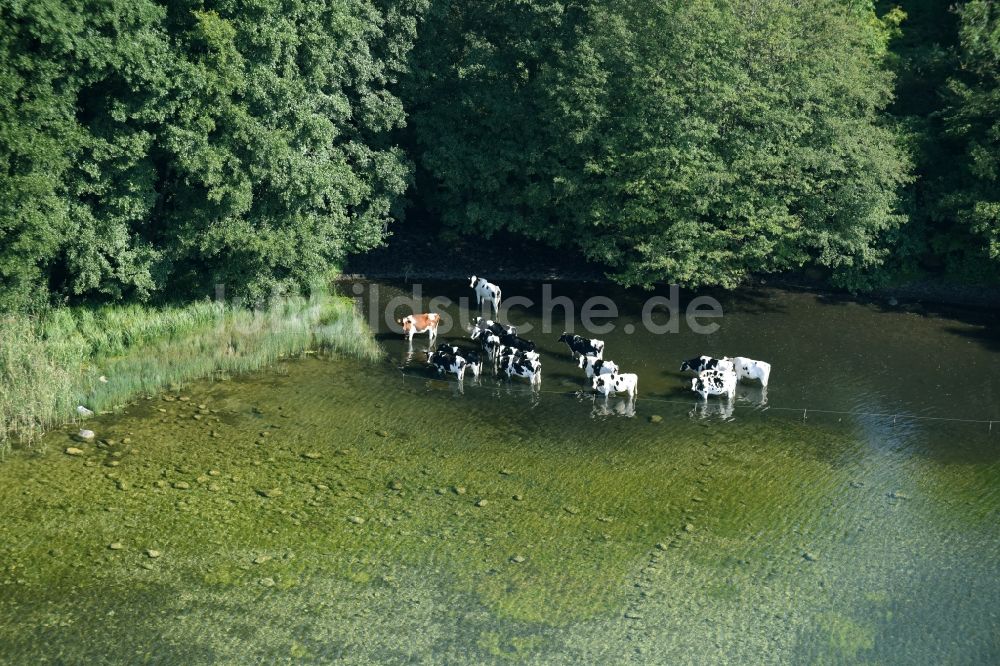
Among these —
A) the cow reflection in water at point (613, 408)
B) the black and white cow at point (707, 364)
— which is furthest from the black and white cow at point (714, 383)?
the cow reflection in water at point (613, 408)

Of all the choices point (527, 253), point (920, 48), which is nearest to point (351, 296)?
point (527, 253)

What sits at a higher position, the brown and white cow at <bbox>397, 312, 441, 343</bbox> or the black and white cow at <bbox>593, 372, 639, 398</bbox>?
the brown and white cow at <bbox>397, 312, 441, 343</bbox>

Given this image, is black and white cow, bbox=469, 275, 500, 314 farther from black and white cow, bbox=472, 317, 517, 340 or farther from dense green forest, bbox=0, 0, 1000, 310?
dense green forest, bbox=0, 0, 1000, 310

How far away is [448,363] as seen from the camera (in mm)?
28812

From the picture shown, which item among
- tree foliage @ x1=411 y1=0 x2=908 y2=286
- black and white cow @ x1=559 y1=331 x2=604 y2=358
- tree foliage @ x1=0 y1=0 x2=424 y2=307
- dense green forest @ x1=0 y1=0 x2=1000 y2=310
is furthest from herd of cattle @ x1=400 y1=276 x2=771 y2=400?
tree foliage @ x1=411 y1=0 x2=908 y2=286

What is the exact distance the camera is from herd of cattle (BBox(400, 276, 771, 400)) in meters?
27.6

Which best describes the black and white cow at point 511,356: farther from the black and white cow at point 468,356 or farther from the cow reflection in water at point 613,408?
the cow reflection in water at point 613,408

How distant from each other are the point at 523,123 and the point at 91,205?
49.7ft

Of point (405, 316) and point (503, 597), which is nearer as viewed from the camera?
point (503, 597)

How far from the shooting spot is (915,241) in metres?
37.2

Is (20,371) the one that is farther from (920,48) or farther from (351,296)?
(920,48)

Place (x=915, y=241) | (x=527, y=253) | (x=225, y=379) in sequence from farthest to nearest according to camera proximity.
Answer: (x=527, y=253) < (x=915, y=241) < (x=225, y=379)

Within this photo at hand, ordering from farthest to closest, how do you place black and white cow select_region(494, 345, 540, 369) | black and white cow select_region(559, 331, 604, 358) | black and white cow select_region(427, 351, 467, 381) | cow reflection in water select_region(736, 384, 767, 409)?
black and white cow select_region(559, 331, 604, 358)
black and white cow select_region(494, 345, 540, 369)
black and white cow select_region(427, 351, 467, 381)
cow reflection in water select_region(736, 384, 767, 409)

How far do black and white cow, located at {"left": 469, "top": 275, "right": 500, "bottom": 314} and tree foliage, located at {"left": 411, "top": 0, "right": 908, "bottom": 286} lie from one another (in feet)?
11.0
